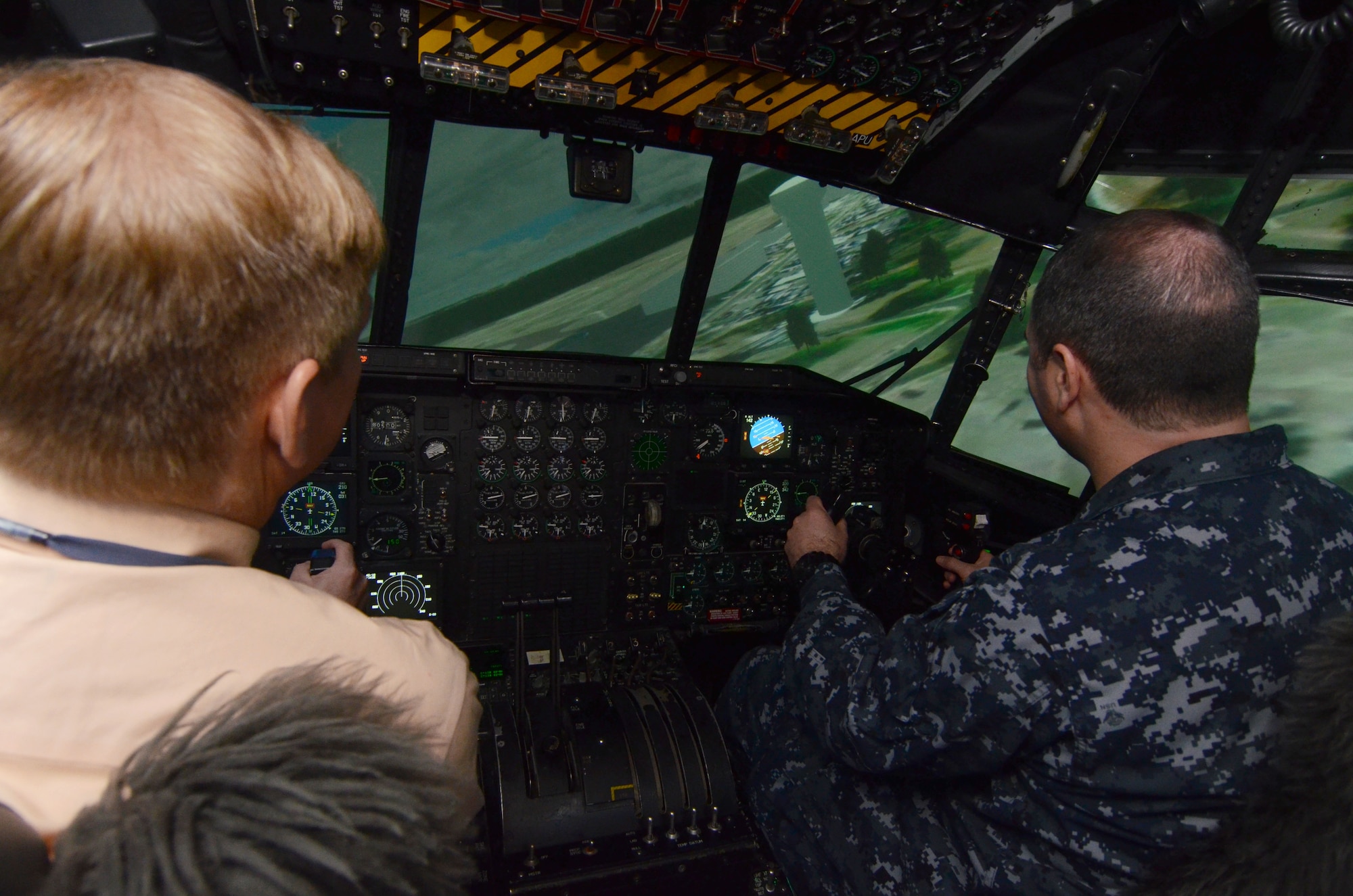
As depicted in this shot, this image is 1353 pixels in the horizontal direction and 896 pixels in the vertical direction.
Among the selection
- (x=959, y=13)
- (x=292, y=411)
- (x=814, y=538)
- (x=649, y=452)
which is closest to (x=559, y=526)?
(x=649, y=452)

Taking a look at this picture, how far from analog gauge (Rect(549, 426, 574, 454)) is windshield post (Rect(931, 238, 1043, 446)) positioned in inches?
71.3

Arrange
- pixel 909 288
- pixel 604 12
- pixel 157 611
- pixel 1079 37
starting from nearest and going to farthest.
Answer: pixel 157 611 → pixel 604 12 → pixel 1079 37 → pixel 909 288

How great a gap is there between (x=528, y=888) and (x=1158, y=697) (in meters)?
1.67

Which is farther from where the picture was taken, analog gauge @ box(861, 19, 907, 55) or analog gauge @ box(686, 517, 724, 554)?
analog gauge @ box(686, 517, 724, 554)

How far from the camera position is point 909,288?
5660mm

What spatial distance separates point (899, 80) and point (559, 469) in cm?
187

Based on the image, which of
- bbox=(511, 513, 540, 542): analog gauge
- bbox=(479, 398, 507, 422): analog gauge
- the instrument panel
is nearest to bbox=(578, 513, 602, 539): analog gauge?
the instrument panel

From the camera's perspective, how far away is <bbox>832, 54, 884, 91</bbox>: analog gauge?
2303mm

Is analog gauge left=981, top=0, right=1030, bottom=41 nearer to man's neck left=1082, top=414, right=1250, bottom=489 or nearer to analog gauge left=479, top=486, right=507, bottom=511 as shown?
man's neck left=1082, top=414, right=1250, bottom=489

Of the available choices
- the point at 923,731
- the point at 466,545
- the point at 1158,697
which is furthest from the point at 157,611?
the point at 466,545

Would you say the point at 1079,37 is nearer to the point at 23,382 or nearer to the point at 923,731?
the point at 923,731

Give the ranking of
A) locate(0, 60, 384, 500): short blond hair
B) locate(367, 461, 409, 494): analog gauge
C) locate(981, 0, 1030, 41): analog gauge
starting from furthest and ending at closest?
locate(367, 461, 409, 494): analog gauge < locate(981, 0, 1030, 41): analog gauge < locate(0, 60, 384, 500): short blond hair

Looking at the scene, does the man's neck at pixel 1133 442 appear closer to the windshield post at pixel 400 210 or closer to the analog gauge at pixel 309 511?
the windshield post at pixel 400 210

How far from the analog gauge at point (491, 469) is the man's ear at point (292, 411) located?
2.26 meters
